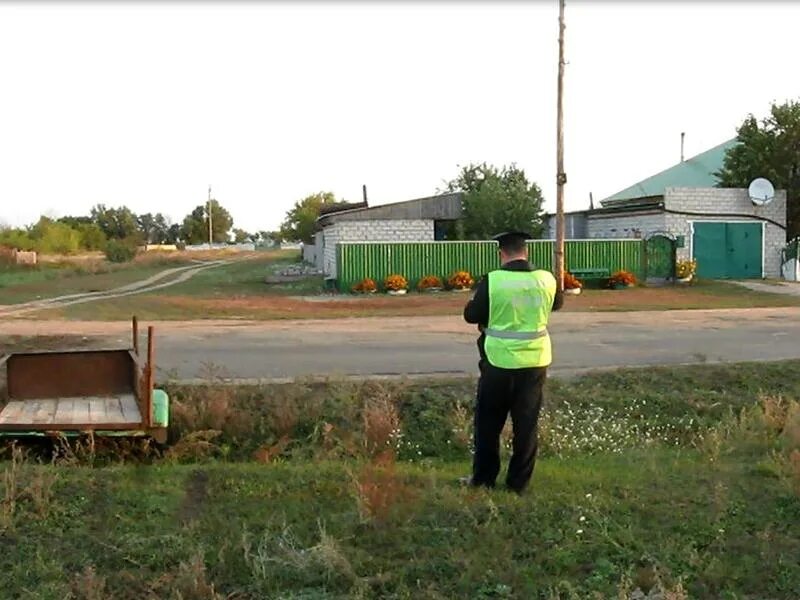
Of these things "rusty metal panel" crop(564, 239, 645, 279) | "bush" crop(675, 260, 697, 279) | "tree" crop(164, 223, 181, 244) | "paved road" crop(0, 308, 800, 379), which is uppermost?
"tree" crop(164, 223, 181, 244)

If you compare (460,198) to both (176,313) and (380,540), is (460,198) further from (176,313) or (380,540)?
(380,540)

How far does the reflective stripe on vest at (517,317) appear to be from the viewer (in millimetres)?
5738

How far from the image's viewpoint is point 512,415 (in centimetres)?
598

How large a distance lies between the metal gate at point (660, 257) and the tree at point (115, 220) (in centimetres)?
8365

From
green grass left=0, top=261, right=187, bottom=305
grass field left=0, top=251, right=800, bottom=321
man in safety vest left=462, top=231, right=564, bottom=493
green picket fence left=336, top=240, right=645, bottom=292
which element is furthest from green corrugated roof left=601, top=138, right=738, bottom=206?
man in safety vest left=462, top=231, right=564, bottom=493

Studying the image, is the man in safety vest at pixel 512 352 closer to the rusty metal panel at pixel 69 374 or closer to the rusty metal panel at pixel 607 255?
the rusty metal panel at pixel 69 374

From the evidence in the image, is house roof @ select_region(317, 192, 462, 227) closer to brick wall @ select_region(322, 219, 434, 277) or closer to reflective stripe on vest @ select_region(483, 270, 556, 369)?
brick wall @ select_region(322, 219, 434, 277)

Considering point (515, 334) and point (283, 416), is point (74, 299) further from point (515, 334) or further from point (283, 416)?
point (515, 334)

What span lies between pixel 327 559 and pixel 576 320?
14727mm

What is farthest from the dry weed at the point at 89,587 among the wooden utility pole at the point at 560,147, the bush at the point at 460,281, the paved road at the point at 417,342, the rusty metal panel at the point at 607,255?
the rusty metal panel at the point at 607,255

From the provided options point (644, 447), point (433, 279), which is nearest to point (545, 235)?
point (433, 279)

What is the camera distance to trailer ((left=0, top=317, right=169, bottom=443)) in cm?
749

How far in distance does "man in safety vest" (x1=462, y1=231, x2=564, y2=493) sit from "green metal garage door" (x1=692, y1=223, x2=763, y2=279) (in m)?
27.1

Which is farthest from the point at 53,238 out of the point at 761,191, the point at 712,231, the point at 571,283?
the point at 761,191
